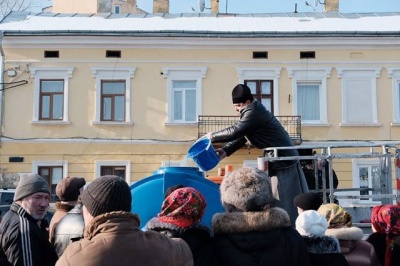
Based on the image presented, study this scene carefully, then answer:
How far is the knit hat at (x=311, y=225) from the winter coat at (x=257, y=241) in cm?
33

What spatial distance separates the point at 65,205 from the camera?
18.4ft

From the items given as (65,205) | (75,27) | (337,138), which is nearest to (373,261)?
(65,205)

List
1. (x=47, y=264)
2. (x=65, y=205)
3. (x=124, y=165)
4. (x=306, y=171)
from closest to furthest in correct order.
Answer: (x=47, y=264) → (x=65, y=205) → (x=306, y=171) → (x=124, y=165)

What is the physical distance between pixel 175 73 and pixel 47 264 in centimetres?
2043

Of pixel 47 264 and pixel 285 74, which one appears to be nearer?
pixel 47 264

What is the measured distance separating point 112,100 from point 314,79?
321 inches

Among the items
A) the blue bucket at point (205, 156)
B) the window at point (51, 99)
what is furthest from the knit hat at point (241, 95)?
the window at point (51, 99)

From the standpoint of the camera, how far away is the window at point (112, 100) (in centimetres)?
2450

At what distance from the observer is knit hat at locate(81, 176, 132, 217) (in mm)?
3230

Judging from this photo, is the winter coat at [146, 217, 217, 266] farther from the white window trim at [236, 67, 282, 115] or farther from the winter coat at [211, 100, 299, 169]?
the white window trim at [236, 67, 282, 115]

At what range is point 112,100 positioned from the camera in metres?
24.6

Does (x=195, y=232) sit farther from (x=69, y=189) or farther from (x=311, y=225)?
(x=69, y=189)

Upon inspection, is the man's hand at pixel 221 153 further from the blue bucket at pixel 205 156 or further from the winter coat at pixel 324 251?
the winter coat at pixel 324 251

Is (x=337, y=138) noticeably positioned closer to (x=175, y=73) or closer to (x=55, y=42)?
(x=175, y=73)
